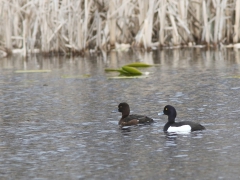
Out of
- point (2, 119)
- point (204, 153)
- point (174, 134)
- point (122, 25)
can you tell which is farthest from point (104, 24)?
point (204, 153)

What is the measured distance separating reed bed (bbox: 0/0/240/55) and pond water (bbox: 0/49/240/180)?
2.16 metres

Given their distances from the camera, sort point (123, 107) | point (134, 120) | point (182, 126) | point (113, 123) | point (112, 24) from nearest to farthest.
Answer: point (182, 126), point (134, 120), point (113, 123), point (123, 107), point (112, 24)

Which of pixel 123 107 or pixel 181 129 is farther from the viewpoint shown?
pixel 123 107

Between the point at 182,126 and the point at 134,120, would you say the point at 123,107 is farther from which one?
the point at 182,126

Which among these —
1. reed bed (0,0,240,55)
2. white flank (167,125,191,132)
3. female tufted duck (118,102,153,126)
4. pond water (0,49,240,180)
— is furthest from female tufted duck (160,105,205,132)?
reed bed (0,0,240,55)

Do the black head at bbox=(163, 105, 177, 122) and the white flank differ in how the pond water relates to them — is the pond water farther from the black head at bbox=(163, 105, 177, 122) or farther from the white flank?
the black head at bbox=(163, 105, 177, 122)

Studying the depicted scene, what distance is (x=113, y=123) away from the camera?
14.1 metres

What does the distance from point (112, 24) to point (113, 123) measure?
1421 cm

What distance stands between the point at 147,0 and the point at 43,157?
17.3 meters

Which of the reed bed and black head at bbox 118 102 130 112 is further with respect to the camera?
the reed bed

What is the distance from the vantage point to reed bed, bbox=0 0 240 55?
2645 cm

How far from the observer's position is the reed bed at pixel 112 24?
26453mm

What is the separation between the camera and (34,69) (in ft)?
79.0

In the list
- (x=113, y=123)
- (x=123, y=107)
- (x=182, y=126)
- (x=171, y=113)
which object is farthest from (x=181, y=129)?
(x=123, y=107)
